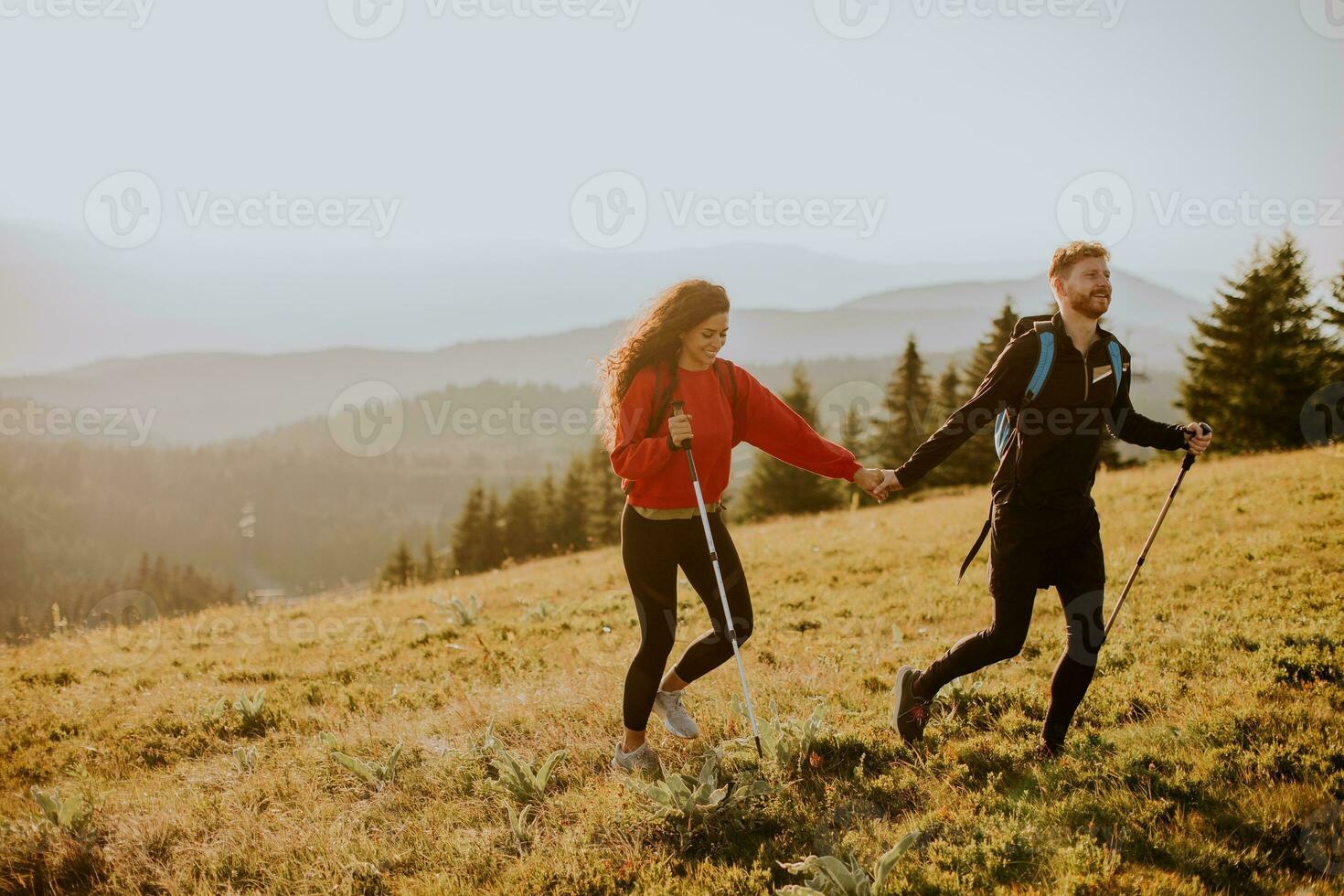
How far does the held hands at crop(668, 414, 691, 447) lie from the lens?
4.50m

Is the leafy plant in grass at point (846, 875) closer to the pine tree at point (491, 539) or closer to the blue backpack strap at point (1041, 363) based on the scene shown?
the blue backpack strap at point (1041, 363)

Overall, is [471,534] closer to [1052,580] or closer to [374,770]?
[374,770]

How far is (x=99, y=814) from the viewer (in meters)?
5.20

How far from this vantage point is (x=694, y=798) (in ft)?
14.1

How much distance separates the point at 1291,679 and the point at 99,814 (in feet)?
28.3

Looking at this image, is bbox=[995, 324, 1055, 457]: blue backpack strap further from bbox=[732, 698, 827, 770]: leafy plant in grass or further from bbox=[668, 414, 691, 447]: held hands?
bbox=[732, 698, 827, 770]: leafy plant in grass

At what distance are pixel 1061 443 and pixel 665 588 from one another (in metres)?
2.58

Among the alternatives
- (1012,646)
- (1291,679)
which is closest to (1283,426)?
(1291,679)

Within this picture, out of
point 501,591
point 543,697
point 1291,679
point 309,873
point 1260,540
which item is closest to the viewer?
point 309,873

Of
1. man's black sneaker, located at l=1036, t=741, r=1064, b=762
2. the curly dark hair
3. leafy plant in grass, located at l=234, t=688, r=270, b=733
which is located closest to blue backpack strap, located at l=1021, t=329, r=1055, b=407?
the curly dark hair

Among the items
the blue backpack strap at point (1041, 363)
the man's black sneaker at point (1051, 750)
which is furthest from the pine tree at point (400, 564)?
the blue backpack strap at point (1041, 363)

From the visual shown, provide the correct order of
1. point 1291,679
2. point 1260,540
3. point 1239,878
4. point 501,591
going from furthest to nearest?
point 501,591
point 1260,540
point 1291,679
point 1239,878

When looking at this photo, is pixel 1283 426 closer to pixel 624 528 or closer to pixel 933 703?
pixel 933 703

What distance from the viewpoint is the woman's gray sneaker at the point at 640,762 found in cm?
494
